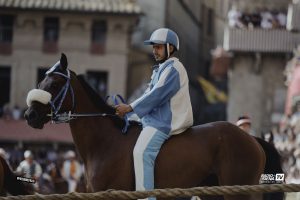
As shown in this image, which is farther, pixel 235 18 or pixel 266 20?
pixel 266 20

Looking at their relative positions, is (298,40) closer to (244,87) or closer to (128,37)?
(244,87)

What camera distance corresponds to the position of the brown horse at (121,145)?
1035 centimetres

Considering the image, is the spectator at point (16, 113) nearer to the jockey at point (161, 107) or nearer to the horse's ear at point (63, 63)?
the horse's ear at point (63, 63)

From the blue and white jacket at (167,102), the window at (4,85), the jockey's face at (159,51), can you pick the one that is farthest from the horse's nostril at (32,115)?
the window at (4,85)

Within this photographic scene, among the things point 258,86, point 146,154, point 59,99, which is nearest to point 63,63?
point 59,99

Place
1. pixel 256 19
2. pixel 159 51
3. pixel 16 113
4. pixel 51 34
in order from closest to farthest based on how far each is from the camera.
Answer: pixel 159 51 < pixel 256 19 < pixel 16 113 < pixel 51 34

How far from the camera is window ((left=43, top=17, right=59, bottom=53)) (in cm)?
4966

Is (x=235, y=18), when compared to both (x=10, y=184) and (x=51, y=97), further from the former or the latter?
(x=51, y=97)

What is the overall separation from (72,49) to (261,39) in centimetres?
1054

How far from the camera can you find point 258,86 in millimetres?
46281

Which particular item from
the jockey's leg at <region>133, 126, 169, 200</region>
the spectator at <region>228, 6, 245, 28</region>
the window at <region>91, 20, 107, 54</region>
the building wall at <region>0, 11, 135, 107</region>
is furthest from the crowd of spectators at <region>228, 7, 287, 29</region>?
the jockey's leg at <region>133, 126, 169, 200</region>

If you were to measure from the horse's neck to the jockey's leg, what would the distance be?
1.25 feet

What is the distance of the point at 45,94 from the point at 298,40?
35.7 meters

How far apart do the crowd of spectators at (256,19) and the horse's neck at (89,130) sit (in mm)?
34861
